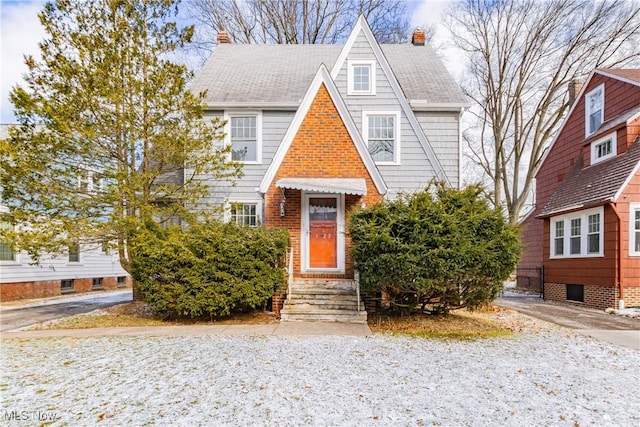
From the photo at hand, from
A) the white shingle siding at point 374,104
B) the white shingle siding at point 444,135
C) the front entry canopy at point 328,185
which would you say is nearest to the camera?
the front entry canopy at point 328,185

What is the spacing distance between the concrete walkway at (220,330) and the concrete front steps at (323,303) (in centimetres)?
27

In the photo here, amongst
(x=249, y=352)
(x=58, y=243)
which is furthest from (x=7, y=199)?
(x=249, y=352)

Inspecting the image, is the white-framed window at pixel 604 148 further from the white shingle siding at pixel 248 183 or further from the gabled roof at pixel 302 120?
the white shingle siding at pixel 248 183

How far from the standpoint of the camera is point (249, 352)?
6086mm

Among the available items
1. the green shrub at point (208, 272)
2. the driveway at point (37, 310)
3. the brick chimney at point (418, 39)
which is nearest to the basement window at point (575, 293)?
the green shrub at point (208, 272)

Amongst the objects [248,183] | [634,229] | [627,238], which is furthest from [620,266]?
[248,183]

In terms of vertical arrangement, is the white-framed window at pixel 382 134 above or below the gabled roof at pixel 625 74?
below

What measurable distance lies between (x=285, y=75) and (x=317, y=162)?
550cm

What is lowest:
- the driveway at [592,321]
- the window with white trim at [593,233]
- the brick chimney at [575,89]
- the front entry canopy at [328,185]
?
the driveway at [592,321]

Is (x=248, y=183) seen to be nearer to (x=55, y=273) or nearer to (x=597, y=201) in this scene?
(x=55, y=273)

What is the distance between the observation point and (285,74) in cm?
1434

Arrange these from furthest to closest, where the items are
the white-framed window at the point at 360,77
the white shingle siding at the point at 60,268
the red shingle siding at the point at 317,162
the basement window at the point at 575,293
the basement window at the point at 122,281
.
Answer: the basement window at the point at 122,281
the white shingle siding at the point at 60,268
the basement window at the point at 575,293
the white-framed window at the point at 360,77
the red shingle siding at the point at 317,162

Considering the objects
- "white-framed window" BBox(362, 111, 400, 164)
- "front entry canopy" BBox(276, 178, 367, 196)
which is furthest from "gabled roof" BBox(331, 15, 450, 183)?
"front entry canopy" BBox(276, 178, 367, 196)

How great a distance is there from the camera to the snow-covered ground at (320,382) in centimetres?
388
